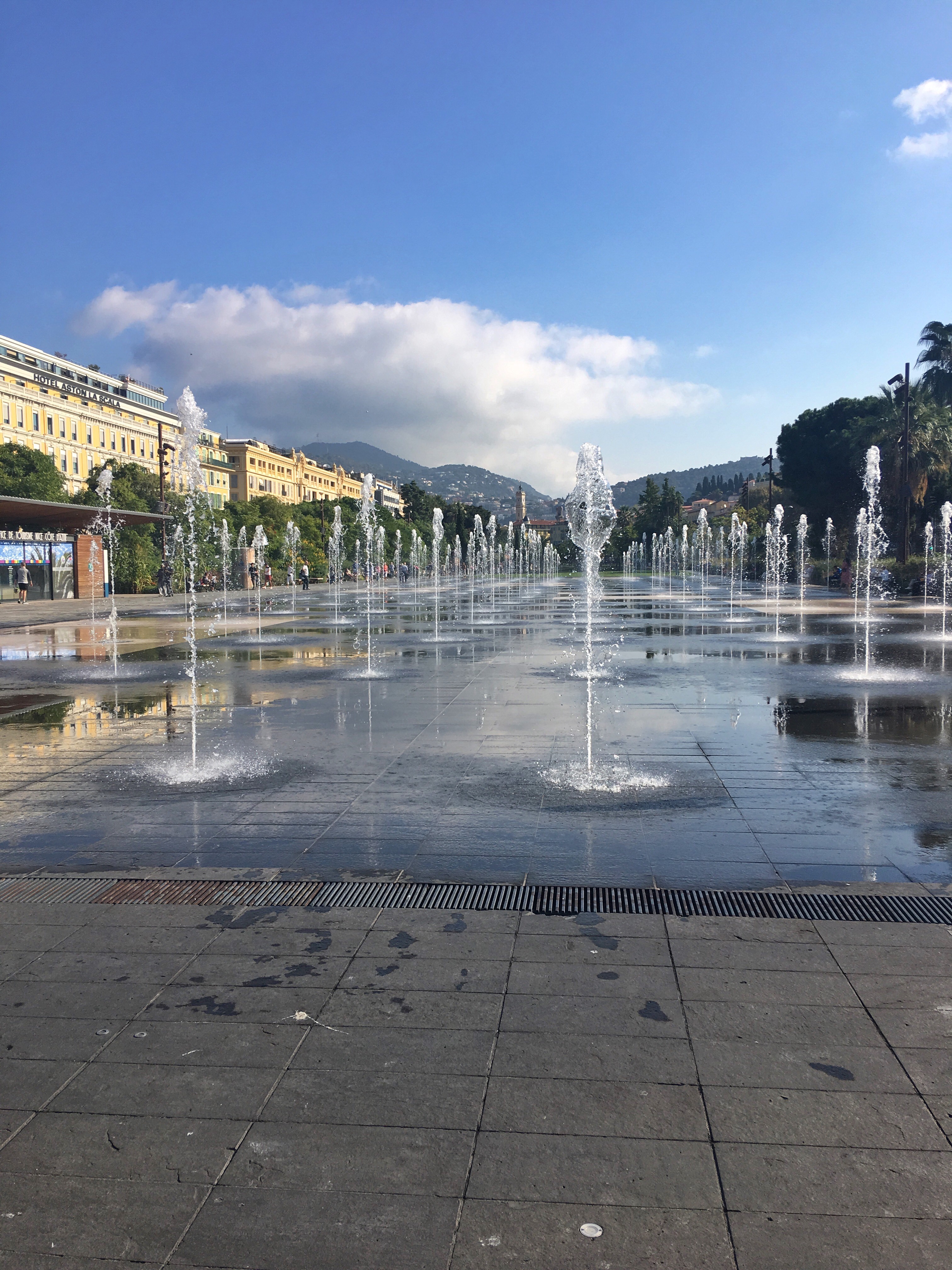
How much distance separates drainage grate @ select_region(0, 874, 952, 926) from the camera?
458 cm

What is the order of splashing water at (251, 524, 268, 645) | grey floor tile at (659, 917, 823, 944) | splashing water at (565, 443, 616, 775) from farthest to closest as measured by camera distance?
splashing water at (251, 524, 268, 645) < splashing water at (565, 443, 616, 775) < grey floor tile at (659, 917, 823, 944)

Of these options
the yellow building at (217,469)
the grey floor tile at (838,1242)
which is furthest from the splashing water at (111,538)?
the yellow building at (217,469)

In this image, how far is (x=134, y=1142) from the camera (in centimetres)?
279

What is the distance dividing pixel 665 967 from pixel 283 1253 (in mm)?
2049

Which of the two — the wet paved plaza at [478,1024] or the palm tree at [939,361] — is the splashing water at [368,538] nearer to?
the wet paved plaza at [478,1024]

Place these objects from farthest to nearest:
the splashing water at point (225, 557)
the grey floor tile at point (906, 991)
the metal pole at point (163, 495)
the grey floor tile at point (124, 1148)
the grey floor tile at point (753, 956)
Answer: the splashing water at point (225, 557) → the metal pole at point (163, 495) → the grey floor tile at point (753, 956) → the grey floor tile at point (906, 991) → the grey floor tile at point (124, 1148)

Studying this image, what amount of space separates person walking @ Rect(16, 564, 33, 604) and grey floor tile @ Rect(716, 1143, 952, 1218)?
124 feet

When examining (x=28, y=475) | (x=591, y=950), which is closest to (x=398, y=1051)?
(x=591, y=950)

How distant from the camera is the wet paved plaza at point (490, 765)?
5500 mm

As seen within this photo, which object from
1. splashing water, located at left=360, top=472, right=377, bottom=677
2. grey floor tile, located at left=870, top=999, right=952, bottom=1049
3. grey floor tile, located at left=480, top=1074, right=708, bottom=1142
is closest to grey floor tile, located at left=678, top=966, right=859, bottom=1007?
grey floor tile, located at left=870, top=999, right=952, bottom=1049

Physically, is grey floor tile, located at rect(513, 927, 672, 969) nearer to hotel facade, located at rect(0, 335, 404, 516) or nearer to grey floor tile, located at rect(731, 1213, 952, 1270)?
grey floor tile, located at rect(731, 1213, 952, 1270)

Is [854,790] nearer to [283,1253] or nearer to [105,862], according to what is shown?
[105,862]

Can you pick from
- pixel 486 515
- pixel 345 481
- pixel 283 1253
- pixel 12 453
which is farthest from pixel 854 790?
pixel 486 515

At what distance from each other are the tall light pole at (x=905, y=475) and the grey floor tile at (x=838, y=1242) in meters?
34.7
